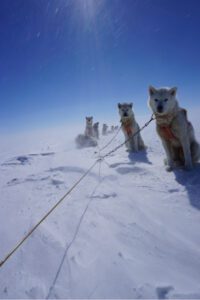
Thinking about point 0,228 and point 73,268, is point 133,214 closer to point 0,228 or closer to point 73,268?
point 73,268

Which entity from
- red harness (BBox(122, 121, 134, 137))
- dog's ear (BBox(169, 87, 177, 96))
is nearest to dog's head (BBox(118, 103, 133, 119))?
red harness (BBox(122, 121, 134, 137))

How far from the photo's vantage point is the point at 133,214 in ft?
12.2

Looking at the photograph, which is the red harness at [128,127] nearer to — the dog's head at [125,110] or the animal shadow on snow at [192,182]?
the dog's head at [125,110]

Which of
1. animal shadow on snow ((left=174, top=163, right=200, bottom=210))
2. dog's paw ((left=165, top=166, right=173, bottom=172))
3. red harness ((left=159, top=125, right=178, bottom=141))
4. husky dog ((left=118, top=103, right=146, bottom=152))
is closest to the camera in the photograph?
animal shadow on snow ((left=174, top=163, right=200, bottom=210))

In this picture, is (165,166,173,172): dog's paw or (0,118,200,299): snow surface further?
(165,166,173,172): dog's paw

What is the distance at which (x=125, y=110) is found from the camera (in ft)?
34.2

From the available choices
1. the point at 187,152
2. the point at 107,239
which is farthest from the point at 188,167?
the point at 107,239

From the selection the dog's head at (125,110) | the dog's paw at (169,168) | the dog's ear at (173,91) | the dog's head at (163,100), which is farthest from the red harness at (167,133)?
Result: the dog's head at (125,110)

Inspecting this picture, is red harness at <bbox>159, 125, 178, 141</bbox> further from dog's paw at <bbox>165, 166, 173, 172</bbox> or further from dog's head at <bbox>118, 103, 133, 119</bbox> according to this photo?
dog's head at <bbox>118, 103, 133, 119</bbox>

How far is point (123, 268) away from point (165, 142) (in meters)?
4.11

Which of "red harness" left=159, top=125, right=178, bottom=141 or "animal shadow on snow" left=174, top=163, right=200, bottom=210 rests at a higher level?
"red harness" left=159, top=125, right=178, bottom=141

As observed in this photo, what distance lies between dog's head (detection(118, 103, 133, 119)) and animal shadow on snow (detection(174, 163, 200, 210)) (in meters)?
5.17

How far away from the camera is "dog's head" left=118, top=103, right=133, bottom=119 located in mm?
10336

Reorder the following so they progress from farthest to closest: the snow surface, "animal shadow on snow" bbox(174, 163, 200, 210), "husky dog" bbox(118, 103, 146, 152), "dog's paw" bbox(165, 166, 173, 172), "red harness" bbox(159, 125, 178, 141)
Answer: "husky dog" bbox(118, 103, 146, 152) < "dog's paw" bbox(165, 166, 173, 172) < "red harness" bbox(159, 125, 178, 141) < "animal shadow on snow" bbox(174, 163, 200, 210) < the snow surface
